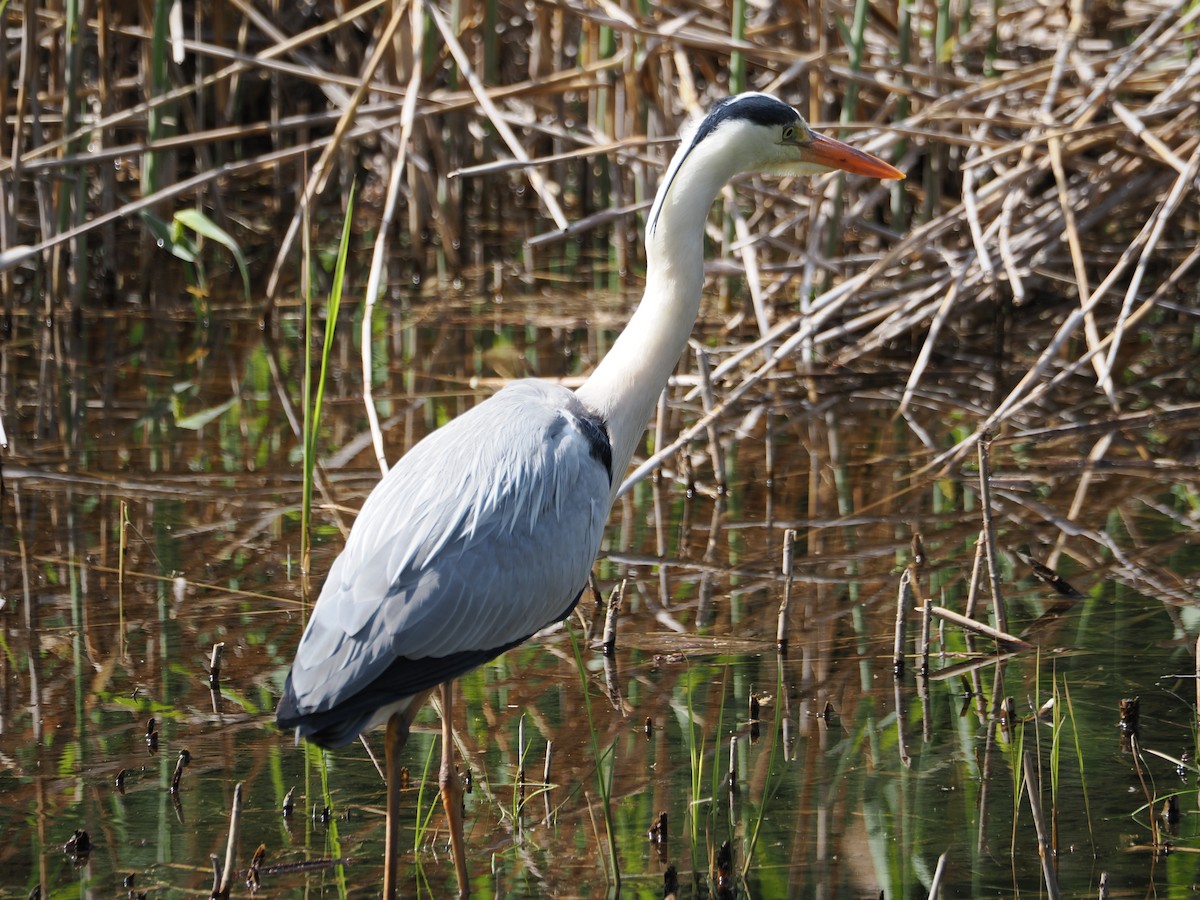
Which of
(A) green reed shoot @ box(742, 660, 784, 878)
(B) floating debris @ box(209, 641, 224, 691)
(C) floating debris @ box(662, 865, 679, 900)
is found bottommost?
(C) floating debris @ box(662, 865, 679, 900)

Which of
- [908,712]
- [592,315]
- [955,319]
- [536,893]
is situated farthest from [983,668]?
[592,315]

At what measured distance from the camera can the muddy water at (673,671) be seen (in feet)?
11.1

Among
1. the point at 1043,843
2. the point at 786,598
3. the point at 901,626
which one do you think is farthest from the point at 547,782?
the point at 1043,843

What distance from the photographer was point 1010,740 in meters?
3.84

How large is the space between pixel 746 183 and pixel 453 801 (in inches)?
197

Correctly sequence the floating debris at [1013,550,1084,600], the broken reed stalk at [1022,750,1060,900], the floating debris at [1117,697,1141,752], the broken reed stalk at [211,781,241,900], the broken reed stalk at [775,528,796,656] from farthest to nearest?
the floating debris at [1013,550,1084,600]
the broken reed stalk at [775,528,796,656]
the floating debris at [1117,697,1141,752]
the broken reed stalk at [211,781,241,900]
the broken reed stalk at [1022,750,1060,900]

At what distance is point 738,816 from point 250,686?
1481 mm

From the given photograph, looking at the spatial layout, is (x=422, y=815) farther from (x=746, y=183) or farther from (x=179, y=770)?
(x=746, y=183)

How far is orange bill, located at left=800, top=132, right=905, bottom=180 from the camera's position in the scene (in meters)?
4.43

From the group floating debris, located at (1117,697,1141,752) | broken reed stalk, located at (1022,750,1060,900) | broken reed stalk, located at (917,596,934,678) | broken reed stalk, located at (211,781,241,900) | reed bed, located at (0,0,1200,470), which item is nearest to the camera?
broken reed stalk, located at (1022,750,1060,900)

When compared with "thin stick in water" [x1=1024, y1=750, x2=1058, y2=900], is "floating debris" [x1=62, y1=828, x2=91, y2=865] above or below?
below

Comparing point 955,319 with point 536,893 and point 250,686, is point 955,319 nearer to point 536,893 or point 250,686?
point 250,686

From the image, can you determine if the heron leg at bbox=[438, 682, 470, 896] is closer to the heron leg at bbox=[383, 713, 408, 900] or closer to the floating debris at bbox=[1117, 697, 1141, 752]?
the heron leg at bbox=[383, 713, 408, 900]

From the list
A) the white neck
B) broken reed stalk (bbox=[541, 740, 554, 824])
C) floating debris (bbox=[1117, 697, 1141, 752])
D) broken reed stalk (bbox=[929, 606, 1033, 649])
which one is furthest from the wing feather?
floating debris (bbox=[1117, 697, 1141, 752])
